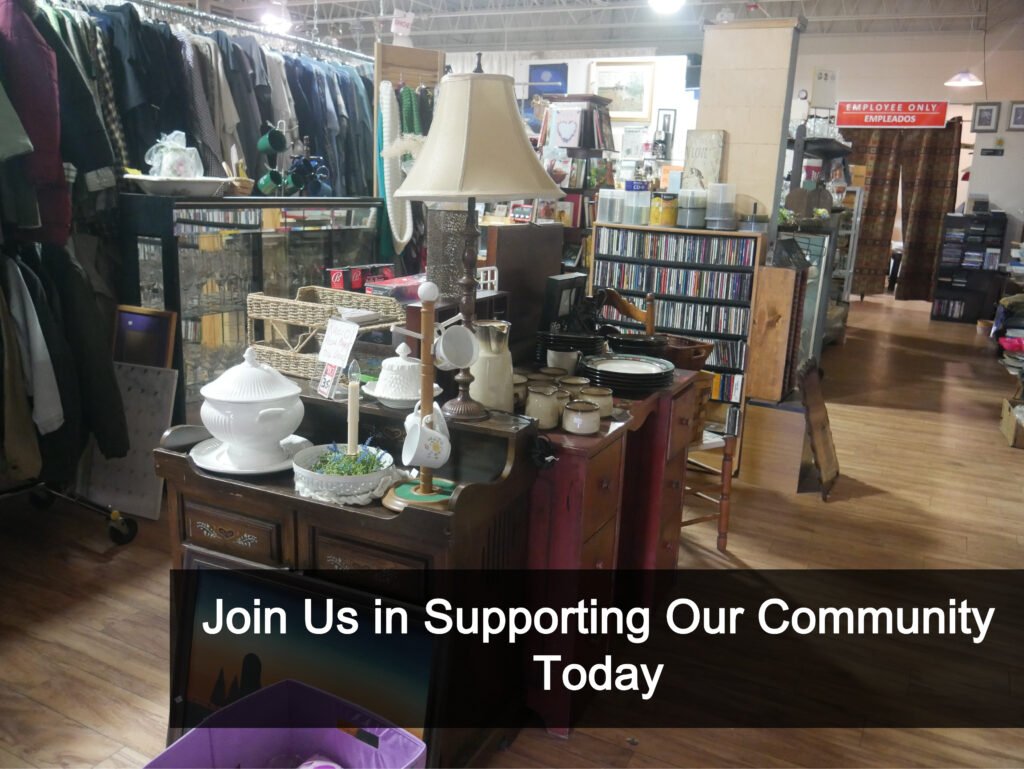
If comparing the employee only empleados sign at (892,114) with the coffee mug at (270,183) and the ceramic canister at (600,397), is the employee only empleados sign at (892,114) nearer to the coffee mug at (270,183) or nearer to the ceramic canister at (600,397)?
the coffee mug at (270,183)

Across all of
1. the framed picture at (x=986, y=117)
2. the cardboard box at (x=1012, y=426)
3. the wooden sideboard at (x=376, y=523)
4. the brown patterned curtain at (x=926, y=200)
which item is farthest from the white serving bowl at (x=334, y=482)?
the brown patterned curtain at (x=926, y=200)

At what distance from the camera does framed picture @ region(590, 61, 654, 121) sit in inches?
350

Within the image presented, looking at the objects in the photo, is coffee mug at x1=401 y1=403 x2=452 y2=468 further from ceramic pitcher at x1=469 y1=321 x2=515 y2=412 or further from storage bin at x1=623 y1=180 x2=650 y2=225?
storage bin at x1=623 y1=180 x2=650 y2=225

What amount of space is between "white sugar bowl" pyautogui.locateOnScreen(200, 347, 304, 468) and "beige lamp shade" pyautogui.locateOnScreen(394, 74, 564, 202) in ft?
1.89

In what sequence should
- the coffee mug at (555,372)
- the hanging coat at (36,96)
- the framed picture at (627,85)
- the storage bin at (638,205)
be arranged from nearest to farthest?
the coffee mug at (555,372), the hanging coat at (36,96), the storage bin at (638,205), the framed picture at (627,85)

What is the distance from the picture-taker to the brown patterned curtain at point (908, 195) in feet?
41.9

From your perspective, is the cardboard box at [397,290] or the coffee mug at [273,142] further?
the coffee mug at [273,142]

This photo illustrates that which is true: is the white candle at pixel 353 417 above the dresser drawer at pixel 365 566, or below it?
above

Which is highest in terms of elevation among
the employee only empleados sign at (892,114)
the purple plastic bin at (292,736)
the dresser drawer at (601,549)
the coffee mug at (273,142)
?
the employee only empleados sign at (892,114)

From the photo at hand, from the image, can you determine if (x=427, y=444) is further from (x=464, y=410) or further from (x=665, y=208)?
(x=665, y=208)

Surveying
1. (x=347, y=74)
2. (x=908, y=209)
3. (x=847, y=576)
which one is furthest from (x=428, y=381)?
(x=908, y=209)

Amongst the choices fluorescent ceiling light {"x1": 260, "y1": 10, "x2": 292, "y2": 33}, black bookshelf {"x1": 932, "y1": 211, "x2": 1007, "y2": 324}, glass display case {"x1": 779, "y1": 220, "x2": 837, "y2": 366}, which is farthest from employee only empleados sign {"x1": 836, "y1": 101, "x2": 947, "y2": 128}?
fluorescent ceiling light {"x1": 260, "y1": 10, "x2": 292, "y2": 33}

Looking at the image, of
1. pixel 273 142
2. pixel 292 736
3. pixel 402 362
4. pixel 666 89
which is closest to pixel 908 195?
pixel 666 89

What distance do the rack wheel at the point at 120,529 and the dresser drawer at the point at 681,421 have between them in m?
2.19
